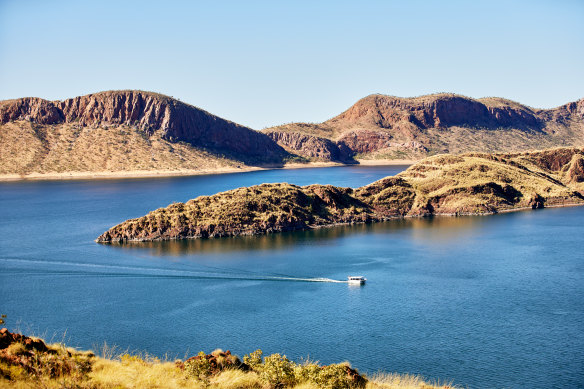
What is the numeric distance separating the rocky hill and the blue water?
6.05 m

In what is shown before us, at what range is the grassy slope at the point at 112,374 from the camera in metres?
22.3

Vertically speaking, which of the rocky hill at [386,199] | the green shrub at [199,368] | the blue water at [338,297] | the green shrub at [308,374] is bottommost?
the blue water at [338,297]

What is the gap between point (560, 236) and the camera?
9612 cm

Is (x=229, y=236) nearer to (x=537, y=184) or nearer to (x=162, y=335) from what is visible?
(x=162, y=335)

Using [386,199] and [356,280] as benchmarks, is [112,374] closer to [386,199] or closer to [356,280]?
[356,280]

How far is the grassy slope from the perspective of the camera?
877 inches

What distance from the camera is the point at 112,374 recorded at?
78.7 ft

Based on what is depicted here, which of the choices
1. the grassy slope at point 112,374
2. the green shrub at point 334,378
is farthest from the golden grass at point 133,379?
the green shrub at point 334,378

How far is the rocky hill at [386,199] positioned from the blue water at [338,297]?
605 cm

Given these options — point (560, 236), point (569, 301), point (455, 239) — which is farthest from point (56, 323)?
point (560, 236)

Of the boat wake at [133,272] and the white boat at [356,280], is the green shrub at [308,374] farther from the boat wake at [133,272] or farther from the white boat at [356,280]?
the boat wake at [133,272]

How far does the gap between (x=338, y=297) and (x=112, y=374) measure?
3998 cm

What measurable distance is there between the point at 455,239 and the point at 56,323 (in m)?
66.0

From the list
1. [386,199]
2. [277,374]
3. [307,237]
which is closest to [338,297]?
[277,374]
